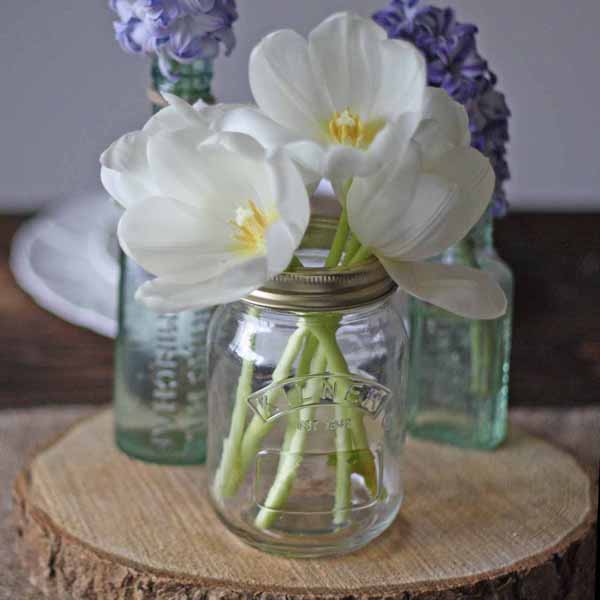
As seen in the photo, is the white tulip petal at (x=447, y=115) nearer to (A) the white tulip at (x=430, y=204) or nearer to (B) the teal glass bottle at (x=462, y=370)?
(A) the white tulip at (x=430, y=204)

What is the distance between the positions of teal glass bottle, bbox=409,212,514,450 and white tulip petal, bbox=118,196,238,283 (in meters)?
0.30

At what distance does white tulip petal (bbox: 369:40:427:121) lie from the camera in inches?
25.2

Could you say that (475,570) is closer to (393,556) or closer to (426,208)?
(393,556)

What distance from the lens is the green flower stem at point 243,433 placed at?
2.36 ft

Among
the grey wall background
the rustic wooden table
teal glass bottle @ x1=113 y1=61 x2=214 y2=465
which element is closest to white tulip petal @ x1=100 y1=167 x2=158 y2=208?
teal glass bottle @ x1=113 y1=61 x2=214 y2=465

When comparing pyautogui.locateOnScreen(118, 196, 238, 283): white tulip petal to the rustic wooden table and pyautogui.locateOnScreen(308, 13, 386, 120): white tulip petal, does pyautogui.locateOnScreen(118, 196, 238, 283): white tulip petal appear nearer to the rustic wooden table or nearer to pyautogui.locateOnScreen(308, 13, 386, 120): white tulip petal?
pyautogui.locateOnScreen(308, 13, 386, 120): white tulip petal

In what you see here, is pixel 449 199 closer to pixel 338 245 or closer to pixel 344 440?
pixel 338 245

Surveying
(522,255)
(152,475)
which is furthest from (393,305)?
(522,255)

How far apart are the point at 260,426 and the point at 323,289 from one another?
11 centimetres

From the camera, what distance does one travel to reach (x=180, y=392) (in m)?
0.90

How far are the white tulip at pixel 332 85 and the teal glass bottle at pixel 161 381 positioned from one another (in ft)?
0.88

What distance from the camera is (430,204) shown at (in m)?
0.65

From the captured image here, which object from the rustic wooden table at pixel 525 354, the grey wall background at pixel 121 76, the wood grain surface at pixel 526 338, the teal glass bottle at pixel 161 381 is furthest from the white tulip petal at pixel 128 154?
the grey wall background at pixel 121 76

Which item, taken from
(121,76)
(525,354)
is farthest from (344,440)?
(121,76)
